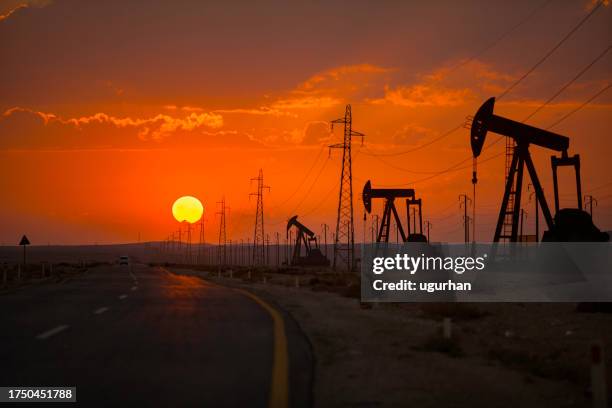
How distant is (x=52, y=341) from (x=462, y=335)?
9.59 meters

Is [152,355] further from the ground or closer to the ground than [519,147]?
closer to the ground

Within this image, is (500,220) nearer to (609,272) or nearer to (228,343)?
(609,272)

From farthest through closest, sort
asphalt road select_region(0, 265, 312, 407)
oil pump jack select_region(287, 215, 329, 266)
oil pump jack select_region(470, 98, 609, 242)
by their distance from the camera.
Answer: oil pump jack select_region(287, 215, 329, 266) < oil pump jack select_region(470, 98, 609, 242) < asphalt road select_region(0, 265, 312, 407)

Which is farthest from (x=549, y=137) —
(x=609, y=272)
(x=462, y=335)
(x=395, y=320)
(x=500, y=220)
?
(x=462, y=335)

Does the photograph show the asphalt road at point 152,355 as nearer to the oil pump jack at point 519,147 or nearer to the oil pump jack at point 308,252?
the oil pump jack at point 519,147

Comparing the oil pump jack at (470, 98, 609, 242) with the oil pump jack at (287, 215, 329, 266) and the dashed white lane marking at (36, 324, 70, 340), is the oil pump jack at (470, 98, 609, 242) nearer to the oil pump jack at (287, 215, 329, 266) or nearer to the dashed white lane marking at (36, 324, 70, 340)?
the dashed white lane marking at (36, 324, 70, 340)

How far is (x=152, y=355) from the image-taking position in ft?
41.7

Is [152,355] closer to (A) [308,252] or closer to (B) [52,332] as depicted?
(B) [52,332]

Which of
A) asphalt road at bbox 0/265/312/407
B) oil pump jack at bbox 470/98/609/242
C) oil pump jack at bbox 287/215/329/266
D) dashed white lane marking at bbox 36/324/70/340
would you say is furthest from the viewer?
oil pump jack at bbox 287/215/329/266

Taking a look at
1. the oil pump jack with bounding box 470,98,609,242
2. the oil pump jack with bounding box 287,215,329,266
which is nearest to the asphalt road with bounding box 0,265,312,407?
the oil pump jack with bounding box 470,98,609,242

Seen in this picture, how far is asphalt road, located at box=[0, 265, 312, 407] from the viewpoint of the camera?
31.2 ft

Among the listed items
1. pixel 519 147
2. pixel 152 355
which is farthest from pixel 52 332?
pixel 519 147

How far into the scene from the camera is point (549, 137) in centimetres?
4228

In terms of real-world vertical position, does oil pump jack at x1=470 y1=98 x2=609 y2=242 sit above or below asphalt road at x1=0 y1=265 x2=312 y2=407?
above
